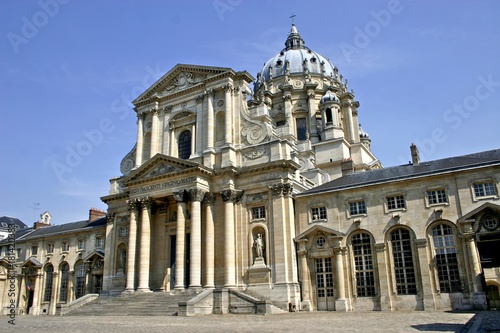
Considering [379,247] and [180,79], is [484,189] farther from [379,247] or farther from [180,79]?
[180,79]

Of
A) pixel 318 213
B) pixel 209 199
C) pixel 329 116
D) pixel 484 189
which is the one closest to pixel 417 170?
pixel 484 189

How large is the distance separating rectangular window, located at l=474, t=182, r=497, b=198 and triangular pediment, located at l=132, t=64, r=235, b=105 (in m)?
19.8

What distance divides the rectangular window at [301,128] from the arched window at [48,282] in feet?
109

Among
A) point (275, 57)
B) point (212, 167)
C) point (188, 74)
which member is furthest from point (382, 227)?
Result: point (275, 57)

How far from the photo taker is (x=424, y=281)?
2794cm

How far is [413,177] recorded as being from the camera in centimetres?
2953

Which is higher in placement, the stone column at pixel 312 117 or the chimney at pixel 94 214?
the stone column at pixel 312 117

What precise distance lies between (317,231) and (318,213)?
1520 millimetres

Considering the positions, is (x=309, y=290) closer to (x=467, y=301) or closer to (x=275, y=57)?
(x=467, y=301)

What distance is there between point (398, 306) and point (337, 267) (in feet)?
14.8

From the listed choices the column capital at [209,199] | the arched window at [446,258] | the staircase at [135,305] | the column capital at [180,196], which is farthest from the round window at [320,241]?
the column capital at [180,196]

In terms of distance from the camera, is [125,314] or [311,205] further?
[311,205]

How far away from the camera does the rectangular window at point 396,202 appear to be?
30.0m

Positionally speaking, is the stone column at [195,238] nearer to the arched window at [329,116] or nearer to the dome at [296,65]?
the arched window at [329,116]
